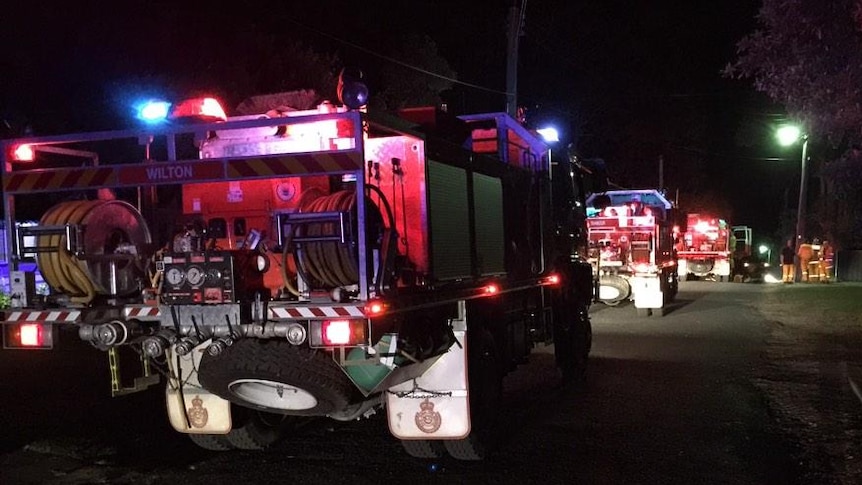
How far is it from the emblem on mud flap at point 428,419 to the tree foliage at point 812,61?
23.3 ft

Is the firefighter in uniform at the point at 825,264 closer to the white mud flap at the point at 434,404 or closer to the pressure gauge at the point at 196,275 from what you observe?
the white mud flap at the point at 434,404

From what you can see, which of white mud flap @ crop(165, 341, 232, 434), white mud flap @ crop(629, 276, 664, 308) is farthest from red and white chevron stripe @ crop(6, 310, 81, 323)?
white mud flap @ crop(629, 276, 664, 308)

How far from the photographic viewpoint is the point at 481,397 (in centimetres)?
698

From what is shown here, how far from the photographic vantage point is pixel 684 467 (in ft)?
21.5

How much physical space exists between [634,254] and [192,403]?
14051mm

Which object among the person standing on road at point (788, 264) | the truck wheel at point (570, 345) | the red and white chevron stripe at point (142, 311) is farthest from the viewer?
the person standing on road at point (788, 264)

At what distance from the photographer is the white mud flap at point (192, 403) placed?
6.24 m

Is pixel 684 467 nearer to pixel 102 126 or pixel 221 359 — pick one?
pixel 221 359

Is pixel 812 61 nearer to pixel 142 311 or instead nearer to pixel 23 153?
pixel 142 311

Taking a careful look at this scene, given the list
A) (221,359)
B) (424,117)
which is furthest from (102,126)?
(221,359)

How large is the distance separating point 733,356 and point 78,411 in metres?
8.72

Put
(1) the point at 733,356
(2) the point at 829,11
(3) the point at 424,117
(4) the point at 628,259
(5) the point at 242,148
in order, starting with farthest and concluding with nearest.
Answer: (4) the point at 628,259 → (1) the point at 733,356 → (2) the point at 829,11 → (3) the point at 424,117 → (5) the point at 242,148

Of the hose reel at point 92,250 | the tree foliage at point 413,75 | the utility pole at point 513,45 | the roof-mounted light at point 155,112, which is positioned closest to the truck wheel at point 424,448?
the hose reel at point 92,250

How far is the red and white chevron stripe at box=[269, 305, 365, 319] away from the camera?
5031 millimetres
